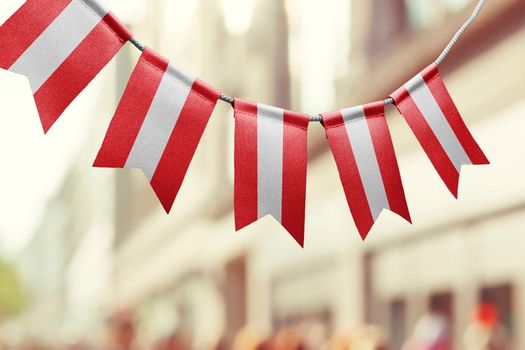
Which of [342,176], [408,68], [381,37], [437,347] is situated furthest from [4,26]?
[381,37]

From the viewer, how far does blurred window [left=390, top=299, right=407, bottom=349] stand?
42.1ft

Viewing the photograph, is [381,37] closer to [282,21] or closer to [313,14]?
[313,14]

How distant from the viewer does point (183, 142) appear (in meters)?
3.71

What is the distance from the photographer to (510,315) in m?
9.46

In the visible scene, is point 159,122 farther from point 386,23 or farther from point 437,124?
point 386,23

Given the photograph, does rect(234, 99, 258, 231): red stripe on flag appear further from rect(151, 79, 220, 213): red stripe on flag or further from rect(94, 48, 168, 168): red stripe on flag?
rect(94, 48, 168, 168): red stripe on flag

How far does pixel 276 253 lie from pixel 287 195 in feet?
50.1

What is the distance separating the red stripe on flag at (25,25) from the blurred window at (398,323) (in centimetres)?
956

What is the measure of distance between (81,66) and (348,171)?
93cm

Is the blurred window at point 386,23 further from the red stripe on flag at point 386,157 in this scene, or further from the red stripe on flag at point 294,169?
the red stripe on flag at point 294,169

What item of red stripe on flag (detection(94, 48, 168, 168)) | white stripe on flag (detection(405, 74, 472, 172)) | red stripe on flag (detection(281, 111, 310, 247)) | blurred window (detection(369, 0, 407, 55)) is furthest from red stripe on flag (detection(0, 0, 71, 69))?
blurred window (detection(369, 0, 407, 55))

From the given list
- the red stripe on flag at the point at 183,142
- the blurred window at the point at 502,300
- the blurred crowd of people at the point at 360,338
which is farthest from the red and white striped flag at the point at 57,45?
the blurred window at the point at 502,300

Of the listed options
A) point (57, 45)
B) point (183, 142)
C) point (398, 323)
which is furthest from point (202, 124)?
point (398, 323)

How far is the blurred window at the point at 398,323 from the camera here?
1283cm
